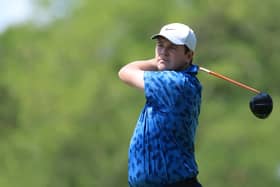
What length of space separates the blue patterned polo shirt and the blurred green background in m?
15.6

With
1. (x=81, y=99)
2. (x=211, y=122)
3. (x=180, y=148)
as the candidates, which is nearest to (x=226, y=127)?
(x=211, y=122)

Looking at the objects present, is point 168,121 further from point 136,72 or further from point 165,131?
point 136,72

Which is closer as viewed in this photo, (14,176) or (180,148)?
(180,148)

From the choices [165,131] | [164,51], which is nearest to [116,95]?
[164,51]

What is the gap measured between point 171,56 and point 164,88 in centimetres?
20

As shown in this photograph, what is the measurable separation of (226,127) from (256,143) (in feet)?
1.90

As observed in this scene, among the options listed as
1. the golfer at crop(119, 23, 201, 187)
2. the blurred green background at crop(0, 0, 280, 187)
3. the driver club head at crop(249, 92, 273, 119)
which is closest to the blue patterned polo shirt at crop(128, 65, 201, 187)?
the golfer at crop(119, 23, 201, 187)

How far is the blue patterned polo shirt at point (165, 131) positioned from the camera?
752 cm

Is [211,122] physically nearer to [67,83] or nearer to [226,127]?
[226,127]

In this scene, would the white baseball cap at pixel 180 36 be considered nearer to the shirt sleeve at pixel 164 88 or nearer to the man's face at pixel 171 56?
the man's face at pixel 171 56

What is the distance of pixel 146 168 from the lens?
755 cm

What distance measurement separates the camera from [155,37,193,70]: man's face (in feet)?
24.9

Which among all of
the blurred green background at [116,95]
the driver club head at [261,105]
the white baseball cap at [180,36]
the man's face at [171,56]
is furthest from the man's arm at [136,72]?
the blurred green background at [116,95]

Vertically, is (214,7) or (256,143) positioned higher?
(214,7)
